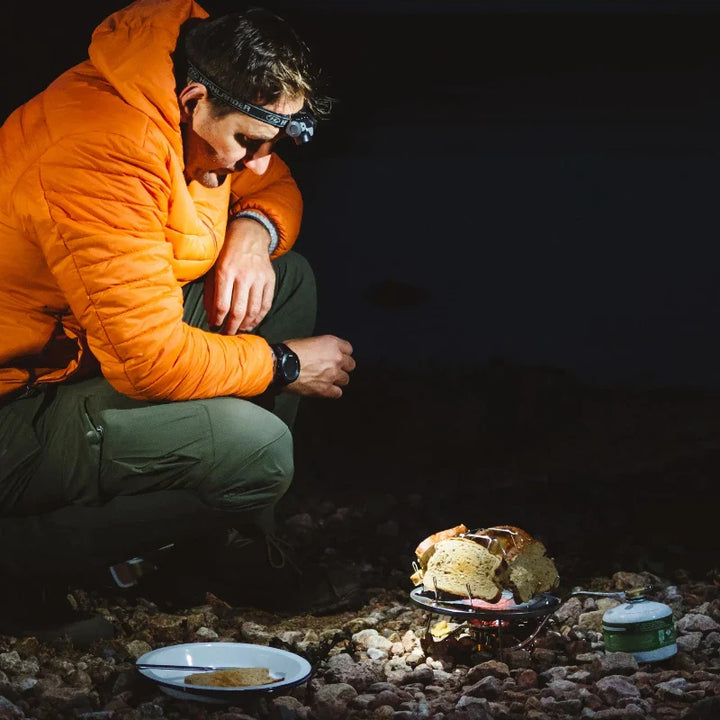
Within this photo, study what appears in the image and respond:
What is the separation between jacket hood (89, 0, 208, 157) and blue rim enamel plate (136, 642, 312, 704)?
154 cm

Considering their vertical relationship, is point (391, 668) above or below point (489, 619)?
below

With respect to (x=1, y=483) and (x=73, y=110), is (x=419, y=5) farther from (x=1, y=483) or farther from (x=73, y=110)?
(x=1, y=483)

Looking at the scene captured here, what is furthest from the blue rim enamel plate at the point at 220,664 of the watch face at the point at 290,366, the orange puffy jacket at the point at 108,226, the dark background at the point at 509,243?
the dark background at the point at 509,243

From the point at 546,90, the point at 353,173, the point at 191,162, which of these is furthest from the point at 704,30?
the point at 191,162

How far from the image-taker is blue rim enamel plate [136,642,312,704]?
2.92 meters

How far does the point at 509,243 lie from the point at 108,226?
→ 340 cm

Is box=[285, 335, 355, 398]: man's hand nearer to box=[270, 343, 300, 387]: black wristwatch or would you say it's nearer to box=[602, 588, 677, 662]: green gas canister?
box=[270, 343, 300, 387]: black wristwatch

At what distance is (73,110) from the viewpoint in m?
3.04

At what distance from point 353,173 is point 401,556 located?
241cm

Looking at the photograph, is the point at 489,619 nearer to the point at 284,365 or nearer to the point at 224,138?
the point at 284,365

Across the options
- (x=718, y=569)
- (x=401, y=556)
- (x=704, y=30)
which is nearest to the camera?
(x=718, y=569)

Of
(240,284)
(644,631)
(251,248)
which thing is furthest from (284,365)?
(644,631)

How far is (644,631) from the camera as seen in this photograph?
10.5 ft

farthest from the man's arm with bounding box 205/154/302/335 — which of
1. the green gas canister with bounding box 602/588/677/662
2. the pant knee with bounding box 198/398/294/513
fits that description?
the green gas canister with bounding box 602/588/677/662
